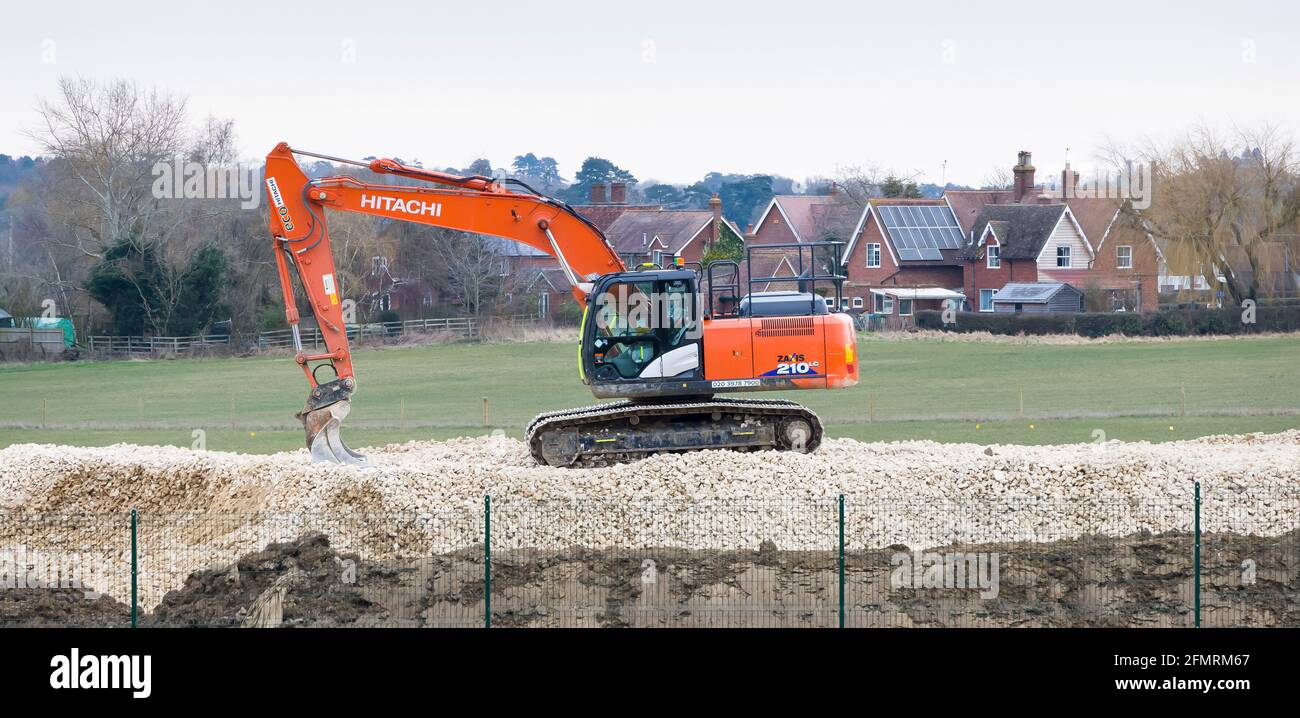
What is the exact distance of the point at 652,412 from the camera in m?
21.5

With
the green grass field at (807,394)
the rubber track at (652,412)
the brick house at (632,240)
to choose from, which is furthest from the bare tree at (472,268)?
the rubber track at (652,412)

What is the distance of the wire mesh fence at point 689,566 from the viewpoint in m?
15.5

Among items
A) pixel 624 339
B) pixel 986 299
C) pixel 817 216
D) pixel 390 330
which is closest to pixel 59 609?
pixel 624 339

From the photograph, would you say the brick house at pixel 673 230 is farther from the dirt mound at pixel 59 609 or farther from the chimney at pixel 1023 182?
the dirt mound at pixel 59 609

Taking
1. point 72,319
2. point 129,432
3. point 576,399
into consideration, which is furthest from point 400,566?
point 72,319

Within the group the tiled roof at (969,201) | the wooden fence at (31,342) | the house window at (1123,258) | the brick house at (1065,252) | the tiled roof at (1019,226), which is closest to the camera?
the wooden fence at (31,342)

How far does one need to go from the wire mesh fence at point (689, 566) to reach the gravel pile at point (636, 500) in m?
0.05

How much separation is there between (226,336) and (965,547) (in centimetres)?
5350

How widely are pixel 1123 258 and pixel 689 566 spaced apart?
203 ft

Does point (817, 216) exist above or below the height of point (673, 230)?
above

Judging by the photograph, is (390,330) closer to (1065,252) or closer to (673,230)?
(673,230)
